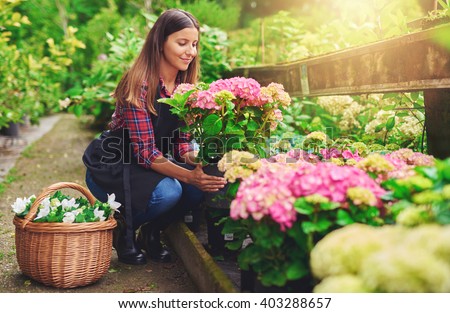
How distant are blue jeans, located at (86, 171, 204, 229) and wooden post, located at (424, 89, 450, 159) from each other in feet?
4.52

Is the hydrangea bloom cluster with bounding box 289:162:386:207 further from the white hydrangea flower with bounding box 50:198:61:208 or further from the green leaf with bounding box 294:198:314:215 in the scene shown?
the white hydrangea flower with bounding box 50:198:61:208

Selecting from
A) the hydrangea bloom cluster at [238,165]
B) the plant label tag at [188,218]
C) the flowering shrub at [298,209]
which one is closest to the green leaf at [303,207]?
the flowering shrub at [298,209]

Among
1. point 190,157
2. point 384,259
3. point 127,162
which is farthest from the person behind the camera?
point 190,157

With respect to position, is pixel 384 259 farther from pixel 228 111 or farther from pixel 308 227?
pixel 228 111

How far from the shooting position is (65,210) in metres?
3.12

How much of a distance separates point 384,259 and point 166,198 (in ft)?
5.97

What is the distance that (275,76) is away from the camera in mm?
4918

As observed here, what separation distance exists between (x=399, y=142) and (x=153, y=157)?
170 centimetres

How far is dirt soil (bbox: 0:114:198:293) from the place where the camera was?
3.15 metres

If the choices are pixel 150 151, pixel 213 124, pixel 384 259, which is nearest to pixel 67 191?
pixel 150 151

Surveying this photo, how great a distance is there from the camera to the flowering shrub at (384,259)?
175 centimetres

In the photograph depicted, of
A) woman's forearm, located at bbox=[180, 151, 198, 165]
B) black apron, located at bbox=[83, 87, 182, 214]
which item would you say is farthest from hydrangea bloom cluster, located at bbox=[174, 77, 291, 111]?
woman's forearm, located at bbox=[180, 151, 198, 165]
